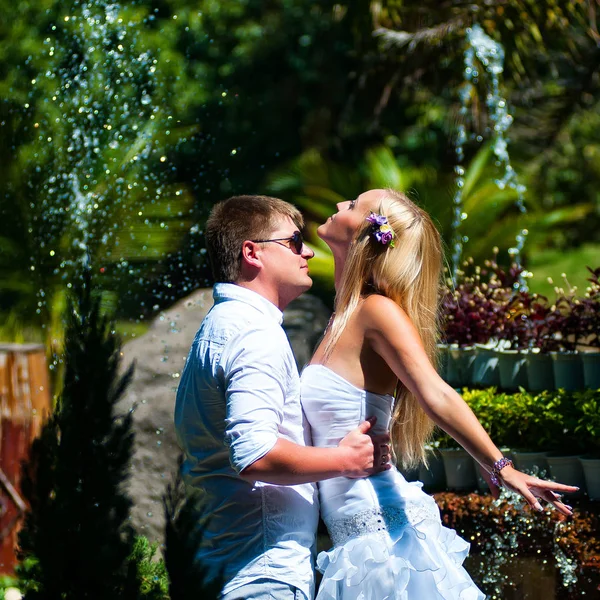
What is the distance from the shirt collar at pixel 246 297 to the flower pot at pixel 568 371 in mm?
2492

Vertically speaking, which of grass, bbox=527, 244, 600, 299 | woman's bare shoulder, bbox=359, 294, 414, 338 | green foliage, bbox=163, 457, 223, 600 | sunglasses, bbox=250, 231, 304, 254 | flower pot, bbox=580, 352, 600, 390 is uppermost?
grass, bbox=527, 244, 600, 299

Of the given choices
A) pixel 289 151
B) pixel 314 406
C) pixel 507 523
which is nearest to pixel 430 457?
pixel 507 523

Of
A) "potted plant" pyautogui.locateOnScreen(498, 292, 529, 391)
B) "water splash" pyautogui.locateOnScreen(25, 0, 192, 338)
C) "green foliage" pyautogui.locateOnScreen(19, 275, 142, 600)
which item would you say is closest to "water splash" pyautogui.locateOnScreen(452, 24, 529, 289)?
"water splash" pyautogui.locateOnScreen(25, 0, 192, 338)

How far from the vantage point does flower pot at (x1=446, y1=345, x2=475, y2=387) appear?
190 inches

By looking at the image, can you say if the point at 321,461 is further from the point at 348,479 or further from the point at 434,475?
the point at 434,475

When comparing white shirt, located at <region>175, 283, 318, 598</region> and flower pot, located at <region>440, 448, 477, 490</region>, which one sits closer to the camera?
white shirt, located at <region>175, 283, 318, 598</region>

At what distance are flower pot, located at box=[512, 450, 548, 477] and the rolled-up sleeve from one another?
91.0 inches

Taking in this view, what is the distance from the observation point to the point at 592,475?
3871 millimetres

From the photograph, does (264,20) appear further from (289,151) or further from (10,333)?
(10,333)

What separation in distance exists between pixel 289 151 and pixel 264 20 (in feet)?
6.50

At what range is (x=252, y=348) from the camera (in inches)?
83.4

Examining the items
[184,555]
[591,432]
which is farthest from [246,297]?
[591,432]

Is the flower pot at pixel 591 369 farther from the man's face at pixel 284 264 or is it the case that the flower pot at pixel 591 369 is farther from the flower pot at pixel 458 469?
the man's face at pixel 284 264

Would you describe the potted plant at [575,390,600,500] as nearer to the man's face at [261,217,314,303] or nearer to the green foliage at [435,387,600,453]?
the green foliage at [435,387,600,453]
